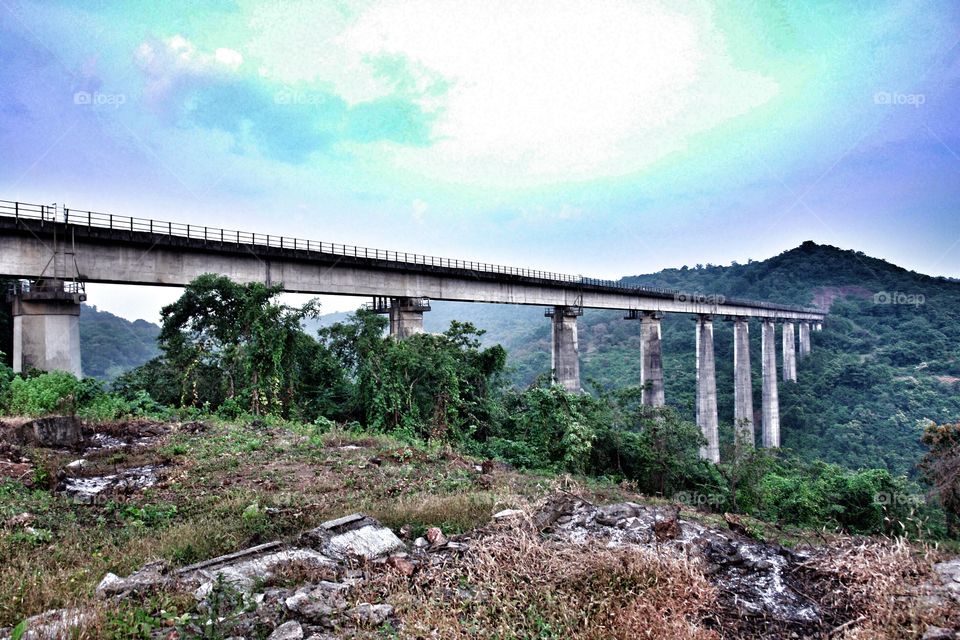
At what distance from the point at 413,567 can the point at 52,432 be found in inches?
371

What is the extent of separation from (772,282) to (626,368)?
157ft

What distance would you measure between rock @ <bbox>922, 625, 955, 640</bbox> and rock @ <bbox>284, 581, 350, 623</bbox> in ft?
15.6

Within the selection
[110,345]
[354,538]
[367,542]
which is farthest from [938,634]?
[110,345]

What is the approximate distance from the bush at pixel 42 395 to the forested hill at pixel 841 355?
47.9 ft

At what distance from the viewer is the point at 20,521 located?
6.00 metres

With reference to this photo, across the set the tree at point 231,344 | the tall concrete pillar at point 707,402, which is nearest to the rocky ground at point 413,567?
the tree at point 231,344

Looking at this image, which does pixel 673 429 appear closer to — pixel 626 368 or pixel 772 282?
pixel 626 368

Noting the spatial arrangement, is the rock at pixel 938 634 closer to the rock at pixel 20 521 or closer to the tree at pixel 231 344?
the rock at pixel 20 521

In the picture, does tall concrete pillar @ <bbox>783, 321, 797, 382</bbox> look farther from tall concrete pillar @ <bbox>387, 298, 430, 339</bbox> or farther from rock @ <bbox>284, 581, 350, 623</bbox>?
rock @ <bbox>284, 581, 350, 623</bbox>

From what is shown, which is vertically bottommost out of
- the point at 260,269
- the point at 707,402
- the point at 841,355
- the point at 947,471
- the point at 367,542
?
the point at 707,402

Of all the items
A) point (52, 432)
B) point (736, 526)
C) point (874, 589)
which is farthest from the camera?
point (52, 432)

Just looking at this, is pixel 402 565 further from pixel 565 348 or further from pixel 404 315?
pixel 565 348

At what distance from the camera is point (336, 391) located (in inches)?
721

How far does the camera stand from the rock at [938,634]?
3.65 m
